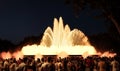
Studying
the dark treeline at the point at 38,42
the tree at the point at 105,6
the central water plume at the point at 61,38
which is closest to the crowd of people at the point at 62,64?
the tree at the point at 105,6

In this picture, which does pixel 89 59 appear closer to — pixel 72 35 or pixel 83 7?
pixel 83 7

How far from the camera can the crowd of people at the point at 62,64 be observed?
112 feet

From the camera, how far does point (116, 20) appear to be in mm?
22156

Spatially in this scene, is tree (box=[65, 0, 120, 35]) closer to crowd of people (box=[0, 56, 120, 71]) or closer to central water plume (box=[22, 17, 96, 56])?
crowd of people (box=[0, 56, 120, 71])

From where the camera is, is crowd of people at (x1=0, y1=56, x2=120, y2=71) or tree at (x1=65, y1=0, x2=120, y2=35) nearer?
tree at (x1=65, y1=0, x2=120, y2=35)

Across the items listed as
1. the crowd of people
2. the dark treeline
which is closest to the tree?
the crowd of people

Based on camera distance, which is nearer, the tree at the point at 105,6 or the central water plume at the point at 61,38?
the tree at the point at 105,6

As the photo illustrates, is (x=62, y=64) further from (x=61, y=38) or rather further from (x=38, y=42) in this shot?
(x=38, y=42)

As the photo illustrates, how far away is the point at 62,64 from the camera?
36156 millimetres

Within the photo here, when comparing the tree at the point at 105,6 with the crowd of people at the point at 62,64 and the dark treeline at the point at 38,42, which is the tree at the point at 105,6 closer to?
the crowd of people at the point at 62,64

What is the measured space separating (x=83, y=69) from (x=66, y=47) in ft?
98.9

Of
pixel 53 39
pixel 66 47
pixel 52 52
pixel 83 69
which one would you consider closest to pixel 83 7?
pixel 83 69

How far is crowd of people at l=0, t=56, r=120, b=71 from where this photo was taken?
34.2 m

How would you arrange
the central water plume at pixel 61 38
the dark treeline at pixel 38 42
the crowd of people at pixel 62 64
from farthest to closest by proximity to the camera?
the dark treeline at pixel 38 42, the central water plume at pixel 61 38, the crowd of people at pixel 62 64
